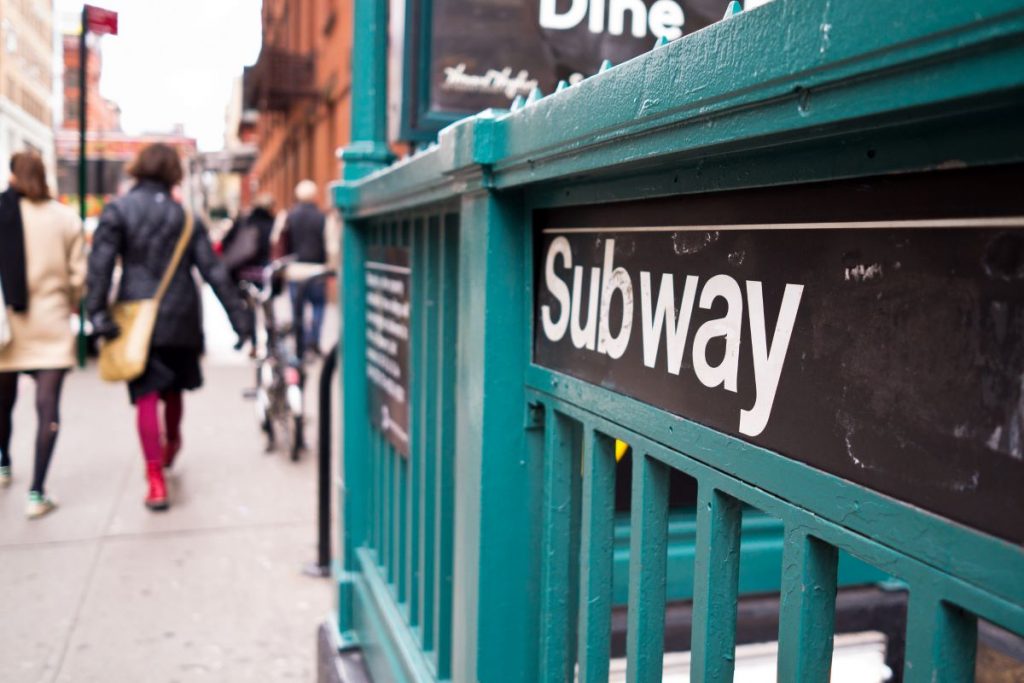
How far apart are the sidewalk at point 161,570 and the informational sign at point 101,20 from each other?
383 centimetres

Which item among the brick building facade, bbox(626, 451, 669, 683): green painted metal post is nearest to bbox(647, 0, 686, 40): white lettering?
bbox(626, 451, 669, 683): green painted metal post

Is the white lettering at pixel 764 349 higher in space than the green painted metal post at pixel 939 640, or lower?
higher

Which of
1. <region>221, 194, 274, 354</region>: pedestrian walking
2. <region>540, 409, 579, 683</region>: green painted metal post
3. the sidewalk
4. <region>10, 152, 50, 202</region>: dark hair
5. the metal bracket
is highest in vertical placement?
<region>10, 152, 50, 202</region>: dark hair

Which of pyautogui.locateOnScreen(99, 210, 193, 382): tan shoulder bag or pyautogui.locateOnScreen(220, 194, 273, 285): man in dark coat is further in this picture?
pyautogui.locateOnScreen(220, 194, 273, 285): man in dark coat

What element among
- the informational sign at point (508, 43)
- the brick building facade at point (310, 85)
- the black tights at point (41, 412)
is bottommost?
the black tights at point (41, 412)

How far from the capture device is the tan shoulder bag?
4902mm

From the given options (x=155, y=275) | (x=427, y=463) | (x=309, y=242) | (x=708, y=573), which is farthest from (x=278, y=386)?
(x=708, y=573)

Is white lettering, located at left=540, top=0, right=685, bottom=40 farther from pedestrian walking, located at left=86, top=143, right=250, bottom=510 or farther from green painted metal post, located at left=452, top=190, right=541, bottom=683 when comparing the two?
pedestrian walking, located at left=86, top=143, right=250, bottom=510

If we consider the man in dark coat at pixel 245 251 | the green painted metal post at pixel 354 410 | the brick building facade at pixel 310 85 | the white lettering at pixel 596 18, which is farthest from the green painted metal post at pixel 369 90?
the brick building facade at pixel 310 85

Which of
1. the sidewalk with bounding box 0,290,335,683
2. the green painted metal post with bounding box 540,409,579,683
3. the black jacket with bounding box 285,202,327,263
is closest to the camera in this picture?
the green painted metal post with bounding box 540,409,579,683

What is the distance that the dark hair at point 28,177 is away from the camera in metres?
5.14

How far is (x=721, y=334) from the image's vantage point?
1.02 metres

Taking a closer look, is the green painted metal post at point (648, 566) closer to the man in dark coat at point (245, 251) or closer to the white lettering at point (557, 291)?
the white lettering at point (557, 291)

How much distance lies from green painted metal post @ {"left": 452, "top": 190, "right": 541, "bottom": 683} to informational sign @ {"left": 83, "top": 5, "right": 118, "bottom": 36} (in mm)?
8032
